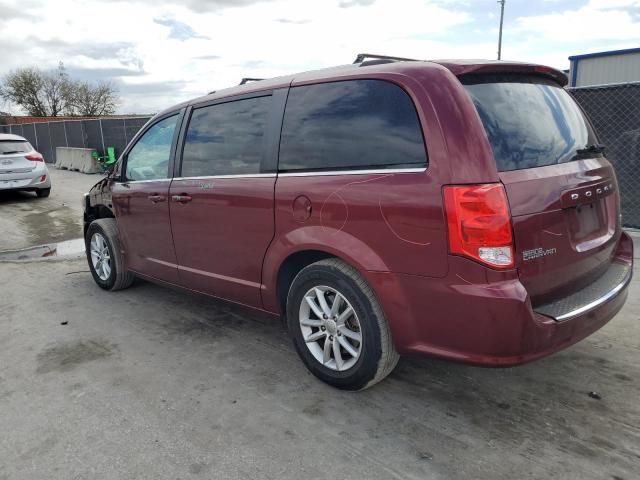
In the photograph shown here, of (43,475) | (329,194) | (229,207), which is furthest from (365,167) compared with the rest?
(43,475)

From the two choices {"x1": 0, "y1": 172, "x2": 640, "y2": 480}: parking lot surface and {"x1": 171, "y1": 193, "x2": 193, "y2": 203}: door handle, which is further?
{"x1": 171, "y1": 193, "x2": 193, "y2": 203}: door handle

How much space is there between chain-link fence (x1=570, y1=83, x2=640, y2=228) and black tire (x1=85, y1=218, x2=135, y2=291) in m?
6.02

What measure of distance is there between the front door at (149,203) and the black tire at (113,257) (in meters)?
0.15

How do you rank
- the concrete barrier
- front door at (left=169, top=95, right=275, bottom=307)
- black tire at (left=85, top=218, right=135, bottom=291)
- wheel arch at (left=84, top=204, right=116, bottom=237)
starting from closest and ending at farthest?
front door at (left=169, top=95, right=275, bottom=307) → black tire at (left=85, top=218, right=135, bottom=291) → wheel arch at (left=84, top=204, right=116, bottom=237) → the concrete barrier

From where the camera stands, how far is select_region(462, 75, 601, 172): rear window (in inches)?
100

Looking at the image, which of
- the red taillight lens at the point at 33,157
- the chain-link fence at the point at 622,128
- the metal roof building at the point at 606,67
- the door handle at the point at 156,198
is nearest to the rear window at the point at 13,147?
the red taillight lens at the point at 33,157

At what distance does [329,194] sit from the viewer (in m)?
2.88

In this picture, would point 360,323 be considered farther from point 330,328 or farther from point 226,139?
point 226,139

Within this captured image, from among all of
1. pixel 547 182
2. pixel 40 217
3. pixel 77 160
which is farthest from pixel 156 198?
pixel 77 160

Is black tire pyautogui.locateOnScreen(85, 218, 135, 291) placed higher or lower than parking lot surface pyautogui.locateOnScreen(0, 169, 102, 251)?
higher

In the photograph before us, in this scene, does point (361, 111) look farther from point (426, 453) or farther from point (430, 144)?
point (426, 453)

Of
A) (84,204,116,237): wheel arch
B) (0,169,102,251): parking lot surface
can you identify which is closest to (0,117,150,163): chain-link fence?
(0,169,102,251): parking lot surface

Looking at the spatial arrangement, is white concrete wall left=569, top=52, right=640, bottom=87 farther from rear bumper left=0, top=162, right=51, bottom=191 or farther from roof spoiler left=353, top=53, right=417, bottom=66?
rear bumper left=0, top=162, right=51, bottom=191

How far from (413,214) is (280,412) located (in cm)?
133
